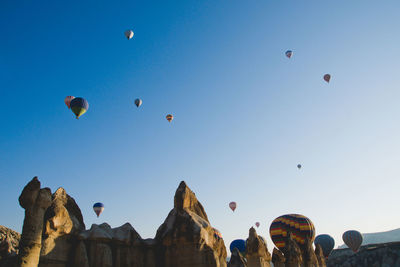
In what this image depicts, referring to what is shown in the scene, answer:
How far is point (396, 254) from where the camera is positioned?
62.2 metres

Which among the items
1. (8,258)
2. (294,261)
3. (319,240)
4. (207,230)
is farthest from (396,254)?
(8,258)

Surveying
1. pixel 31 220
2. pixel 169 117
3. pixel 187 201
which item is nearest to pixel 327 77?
pixel 169 117

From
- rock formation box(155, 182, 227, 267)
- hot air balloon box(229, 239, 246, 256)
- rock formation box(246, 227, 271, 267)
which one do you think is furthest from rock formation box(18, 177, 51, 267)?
hot air balloon box(229, 239, 246, 256)

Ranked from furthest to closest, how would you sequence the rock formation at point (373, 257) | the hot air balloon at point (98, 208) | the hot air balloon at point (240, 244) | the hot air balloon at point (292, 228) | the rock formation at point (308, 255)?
the rock formation at point (373, 257), the hot air balloon at point (240, 244), the hot air balloon at point (292, 228), the hot air balloon at point (98, 208), the rock formation at point (308, 255)

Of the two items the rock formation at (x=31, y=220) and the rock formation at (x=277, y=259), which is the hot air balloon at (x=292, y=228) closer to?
the rock formation at (x=277, y=259)

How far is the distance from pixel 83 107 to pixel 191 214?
14.8 m

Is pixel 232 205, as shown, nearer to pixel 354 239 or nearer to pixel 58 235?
pixel 354 239

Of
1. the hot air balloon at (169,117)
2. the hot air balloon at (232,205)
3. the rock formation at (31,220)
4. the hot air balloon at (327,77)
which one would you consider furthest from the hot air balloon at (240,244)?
the rock formation at (31,220)

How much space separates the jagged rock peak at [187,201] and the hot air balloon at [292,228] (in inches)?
766

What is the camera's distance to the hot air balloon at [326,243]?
49547mm

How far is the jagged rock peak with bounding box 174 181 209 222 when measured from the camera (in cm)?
1998

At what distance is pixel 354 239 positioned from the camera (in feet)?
165

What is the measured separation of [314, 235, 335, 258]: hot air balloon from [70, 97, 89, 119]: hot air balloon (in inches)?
1538

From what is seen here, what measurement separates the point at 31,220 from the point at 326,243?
48326mm
